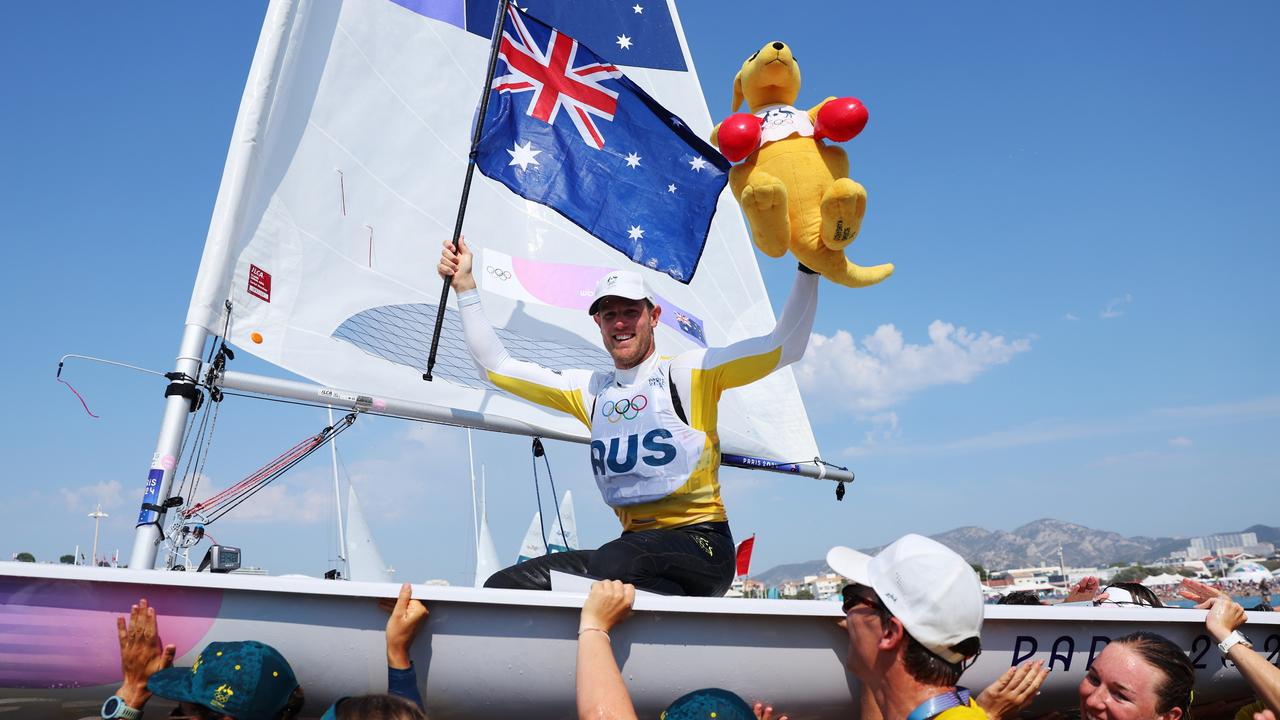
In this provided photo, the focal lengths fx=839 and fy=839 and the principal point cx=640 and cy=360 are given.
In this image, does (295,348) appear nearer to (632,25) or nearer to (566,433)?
(566,433)

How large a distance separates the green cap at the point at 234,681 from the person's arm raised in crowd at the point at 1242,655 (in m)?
2.68

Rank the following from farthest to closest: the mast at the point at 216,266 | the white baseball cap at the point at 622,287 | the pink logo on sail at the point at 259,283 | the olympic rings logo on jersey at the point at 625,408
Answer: the pink logo on sail at the point at 259,283, the mast at the point at 216,266, the white baseball cap at the point at 622,287, the olympic rings logo on jersey at the point at 625,408

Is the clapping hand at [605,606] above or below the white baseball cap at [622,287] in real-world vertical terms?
below

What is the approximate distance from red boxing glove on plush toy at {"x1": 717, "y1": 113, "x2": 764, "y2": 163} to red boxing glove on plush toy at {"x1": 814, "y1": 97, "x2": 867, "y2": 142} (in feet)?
0.81

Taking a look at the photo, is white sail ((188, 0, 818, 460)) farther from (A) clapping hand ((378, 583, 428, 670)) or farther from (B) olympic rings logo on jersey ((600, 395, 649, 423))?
(A) clapping hand ((378, 583, 428, 670))

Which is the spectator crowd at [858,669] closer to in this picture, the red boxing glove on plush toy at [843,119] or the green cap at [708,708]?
the green cap at [708,708]

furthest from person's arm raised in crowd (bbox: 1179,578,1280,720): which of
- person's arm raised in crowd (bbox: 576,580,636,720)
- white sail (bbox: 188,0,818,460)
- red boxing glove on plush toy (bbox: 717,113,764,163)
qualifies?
white sail (bbox: 188,0,818,460)

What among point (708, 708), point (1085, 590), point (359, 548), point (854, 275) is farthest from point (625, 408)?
point (359, 548)

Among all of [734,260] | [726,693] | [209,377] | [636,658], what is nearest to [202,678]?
[636,658]

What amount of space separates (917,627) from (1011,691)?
0.76 meters

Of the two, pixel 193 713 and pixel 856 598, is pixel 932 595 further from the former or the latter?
pixel 193 713

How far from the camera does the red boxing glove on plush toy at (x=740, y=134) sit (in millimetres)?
3137

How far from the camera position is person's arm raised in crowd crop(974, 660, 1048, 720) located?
234 centimetres

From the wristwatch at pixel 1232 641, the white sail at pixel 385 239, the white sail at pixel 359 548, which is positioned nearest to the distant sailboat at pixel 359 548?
the white sail at pixel 359 548
